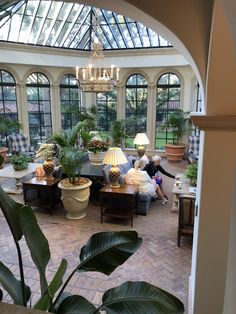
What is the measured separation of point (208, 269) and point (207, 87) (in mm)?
1826

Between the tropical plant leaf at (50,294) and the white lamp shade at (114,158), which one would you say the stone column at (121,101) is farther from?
the tropical plant leaf at (50,294)

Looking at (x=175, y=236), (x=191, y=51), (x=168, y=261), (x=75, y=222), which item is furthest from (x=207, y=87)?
(x=75, y=222)

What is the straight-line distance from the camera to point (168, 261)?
439cm

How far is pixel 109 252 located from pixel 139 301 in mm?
367

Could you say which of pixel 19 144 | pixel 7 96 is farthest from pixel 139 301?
pixel 7 96

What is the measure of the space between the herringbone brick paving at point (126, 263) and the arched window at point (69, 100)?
6.32 metres

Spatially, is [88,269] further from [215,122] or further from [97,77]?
[97,77]

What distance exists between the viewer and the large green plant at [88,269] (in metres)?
1.64

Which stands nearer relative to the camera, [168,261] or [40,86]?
[168,261]

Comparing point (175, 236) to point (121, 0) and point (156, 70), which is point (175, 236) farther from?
point (156, 70)

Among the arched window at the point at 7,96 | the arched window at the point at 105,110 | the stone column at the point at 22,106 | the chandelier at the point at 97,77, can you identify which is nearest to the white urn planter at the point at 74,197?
the chandelier at the point at 97,77

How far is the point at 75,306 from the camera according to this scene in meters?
1.73

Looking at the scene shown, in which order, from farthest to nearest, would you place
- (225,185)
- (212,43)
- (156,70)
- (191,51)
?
1. (156,70)
2. (225,185)
3. (191,51)
4. (212,43)

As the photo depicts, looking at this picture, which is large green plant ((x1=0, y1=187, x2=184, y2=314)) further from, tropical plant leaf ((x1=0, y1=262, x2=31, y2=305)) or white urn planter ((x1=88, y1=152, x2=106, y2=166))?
white urn planter ((x1=88, y1=152, x2=106, y2=166))
